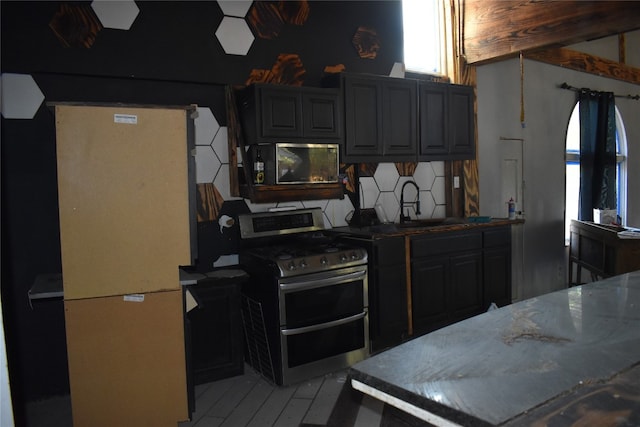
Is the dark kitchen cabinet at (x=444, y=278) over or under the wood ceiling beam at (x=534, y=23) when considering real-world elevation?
under

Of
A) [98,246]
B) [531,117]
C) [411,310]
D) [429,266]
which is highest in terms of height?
[531,117]

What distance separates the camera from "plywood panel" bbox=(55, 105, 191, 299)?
2.10 metres

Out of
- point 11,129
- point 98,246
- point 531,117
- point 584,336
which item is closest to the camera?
point 584,336

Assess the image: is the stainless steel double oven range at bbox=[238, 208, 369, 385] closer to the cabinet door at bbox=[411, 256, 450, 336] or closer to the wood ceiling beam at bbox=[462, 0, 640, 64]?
the cabinet door at bbox=[411, 256, 450, 336]

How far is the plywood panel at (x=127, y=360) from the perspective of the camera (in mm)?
2162

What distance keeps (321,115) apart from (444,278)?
5.31 feet

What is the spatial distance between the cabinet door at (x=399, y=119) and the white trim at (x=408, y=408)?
2.85 m

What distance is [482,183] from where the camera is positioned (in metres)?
4.85

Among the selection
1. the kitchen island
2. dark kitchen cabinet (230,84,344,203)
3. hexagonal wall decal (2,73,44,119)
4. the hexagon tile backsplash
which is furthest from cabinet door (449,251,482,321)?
hexagonal wall decal (2,73,44,119)

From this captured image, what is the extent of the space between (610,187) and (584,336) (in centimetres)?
564

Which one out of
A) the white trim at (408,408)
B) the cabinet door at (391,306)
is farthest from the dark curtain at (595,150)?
the white trim at (408,408)

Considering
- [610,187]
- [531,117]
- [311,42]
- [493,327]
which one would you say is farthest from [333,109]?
[610,187]

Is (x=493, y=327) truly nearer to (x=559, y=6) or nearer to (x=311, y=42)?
(x=311, y=42)

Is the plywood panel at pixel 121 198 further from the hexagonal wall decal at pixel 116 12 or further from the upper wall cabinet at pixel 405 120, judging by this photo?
the upper wall cabinet at pixel 405 120
